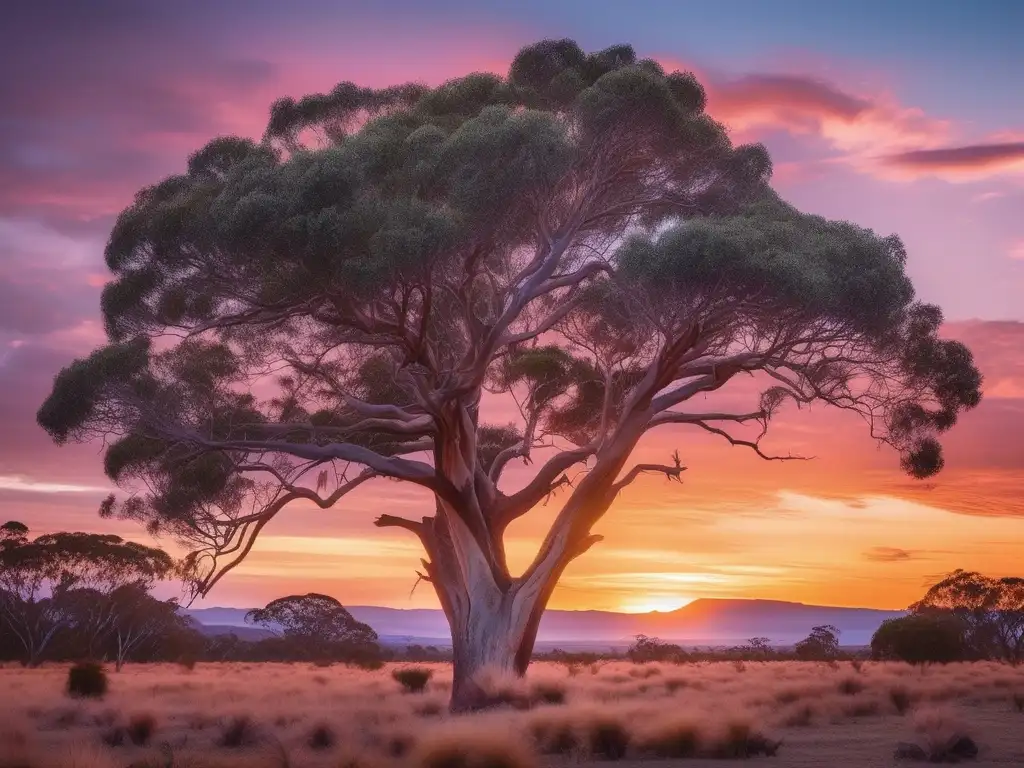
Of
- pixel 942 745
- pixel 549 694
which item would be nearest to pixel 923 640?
pixel 549 694

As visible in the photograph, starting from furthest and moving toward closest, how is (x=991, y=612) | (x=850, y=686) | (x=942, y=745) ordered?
(x=991, y=612), (x=850, y=686), (x=942, y=745)

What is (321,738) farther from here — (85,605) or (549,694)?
(85,605)

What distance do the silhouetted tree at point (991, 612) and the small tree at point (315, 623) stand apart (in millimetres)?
32484

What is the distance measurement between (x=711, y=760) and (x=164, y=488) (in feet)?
45.5

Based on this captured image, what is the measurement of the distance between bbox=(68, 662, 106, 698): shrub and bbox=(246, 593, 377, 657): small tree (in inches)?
1324

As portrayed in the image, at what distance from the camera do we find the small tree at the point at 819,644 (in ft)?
226

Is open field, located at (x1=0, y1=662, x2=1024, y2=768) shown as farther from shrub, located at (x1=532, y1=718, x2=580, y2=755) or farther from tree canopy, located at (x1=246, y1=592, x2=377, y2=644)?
tree canopy, located at (x1=246, y1=592, x2=377, y2=644)

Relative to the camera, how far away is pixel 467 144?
60.4 ft

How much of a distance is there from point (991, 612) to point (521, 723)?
5473cm

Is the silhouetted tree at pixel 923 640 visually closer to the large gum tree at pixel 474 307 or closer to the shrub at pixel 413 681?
the shrub at pixel 413 681

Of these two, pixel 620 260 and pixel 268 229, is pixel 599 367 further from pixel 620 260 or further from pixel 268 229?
pixel 268 229

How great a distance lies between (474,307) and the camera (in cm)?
2159

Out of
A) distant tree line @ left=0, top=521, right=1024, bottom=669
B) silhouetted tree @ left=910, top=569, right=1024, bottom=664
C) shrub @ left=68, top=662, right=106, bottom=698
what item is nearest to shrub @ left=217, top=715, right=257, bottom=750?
shrub @ left=68, top=662, right=106, bottom=698

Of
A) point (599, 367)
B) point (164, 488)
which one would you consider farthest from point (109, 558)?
point (599, 367)
